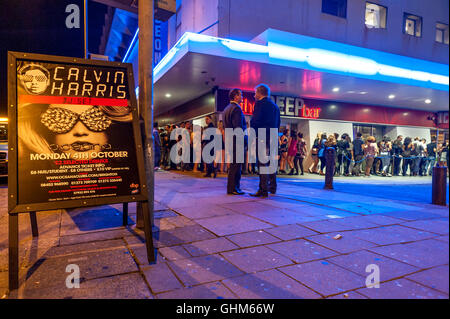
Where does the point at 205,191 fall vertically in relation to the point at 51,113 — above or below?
below

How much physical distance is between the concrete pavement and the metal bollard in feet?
3.56

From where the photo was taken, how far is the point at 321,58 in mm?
9898

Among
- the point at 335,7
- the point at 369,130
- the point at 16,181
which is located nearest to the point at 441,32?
the point at 369,130

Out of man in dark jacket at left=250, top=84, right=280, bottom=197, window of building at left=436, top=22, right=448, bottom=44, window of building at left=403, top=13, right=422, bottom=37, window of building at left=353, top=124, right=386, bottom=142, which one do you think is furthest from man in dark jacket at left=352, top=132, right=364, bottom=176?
man in dark jacket at left=250, top=84, right=280, bottom=197

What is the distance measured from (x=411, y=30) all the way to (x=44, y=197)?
1752 cm

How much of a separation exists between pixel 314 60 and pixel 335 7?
4.16 metres

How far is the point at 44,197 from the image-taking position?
2.34m

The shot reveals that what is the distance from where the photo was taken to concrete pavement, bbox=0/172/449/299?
2021mm

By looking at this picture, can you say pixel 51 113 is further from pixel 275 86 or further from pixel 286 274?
pixel 275 86

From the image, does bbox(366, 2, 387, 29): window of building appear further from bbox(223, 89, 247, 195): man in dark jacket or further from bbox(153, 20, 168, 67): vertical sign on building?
bbox(223, 89, 247, 195): man in dark jacket

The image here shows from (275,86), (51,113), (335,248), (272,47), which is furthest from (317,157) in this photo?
(51,113)

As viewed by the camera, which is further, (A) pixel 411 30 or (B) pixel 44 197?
(A) pixel 411 30

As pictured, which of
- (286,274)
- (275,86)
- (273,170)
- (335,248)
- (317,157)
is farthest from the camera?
(317,157)
